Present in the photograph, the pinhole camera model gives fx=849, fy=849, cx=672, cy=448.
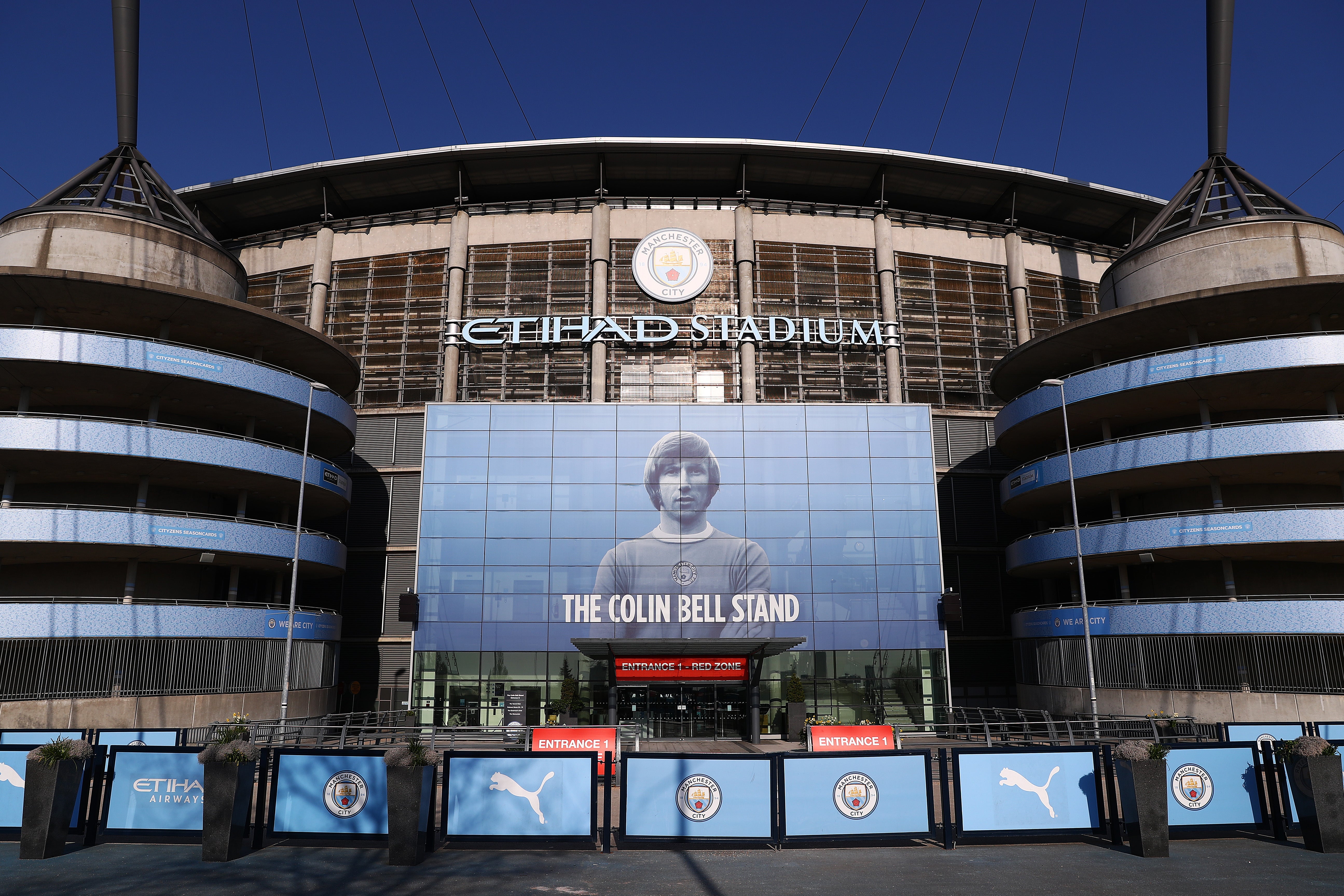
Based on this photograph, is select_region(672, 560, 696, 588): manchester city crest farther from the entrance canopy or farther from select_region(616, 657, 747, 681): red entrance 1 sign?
select_region(616, 657, 747, 681): red entrance 1 sign

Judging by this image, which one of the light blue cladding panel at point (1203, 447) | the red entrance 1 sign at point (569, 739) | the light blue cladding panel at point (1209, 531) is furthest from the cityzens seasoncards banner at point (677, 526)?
the red entrance 1 sign at point (569, 739)

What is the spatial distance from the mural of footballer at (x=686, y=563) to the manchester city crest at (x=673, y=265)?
13.8m

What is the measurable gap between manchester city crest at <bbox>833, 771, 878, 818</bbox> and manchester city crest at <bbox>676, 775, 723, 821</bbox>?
6.16ft

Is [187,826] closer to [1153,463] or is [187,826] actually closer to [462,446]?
[462,446]

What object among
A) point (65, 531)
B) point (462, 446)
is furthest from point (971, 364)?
point (65, 531)

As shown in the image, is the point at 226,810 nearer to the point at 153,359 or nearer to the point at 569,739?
the point at 569,739

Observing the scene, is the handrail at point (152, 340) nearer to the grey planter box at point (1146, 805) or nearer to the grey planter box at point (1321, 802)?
the grey planter box at point (1146, 805)

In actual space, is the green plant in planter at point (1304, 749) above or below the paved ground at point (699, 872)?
above

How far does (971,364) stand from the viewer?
5119cm

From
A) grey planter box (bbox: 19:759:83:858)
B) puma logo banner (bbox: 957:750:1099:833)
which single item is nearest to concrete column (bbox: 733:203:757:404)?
puma logo banner (bbox: 957:750:1099:833)

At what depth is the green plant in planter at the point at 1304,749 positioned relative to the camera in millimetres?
13406

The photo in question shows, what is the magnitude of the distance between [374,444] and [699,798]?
39.8 metres

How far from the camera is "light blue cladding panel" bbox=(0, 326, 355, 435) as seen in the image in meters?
32.4

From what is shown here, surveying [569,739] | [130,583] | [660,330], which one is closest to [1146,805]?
[569,739]
